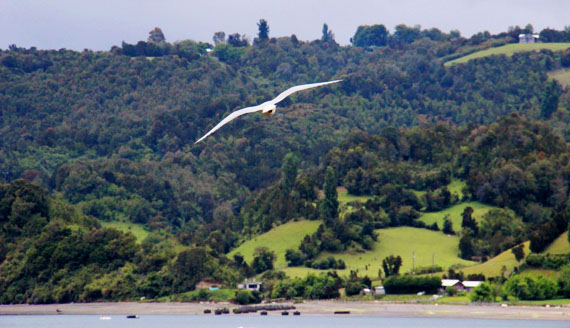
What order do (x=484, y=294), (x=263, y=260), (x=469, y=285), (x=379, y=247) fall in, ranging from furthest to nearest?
(x=379, y=247) → (x=263, y=260) → (x=469, y=285) → (x=484, y=294)

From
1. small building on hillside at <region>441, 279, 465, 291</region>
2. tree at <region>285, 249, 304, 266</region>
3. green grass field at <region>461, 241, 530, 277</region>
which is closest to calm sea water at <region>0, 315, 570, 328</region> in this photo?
small building on hillside at <region>441, 279, 465, 291</region>

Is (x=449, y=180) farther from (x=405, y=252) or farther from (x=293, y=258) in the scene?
(x=293, y=258)

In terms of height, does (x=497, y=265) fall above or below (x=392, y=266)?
below

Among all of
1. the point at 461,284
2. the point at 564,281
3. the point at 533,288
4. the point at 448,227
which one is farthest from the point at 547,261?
the point at 448,227

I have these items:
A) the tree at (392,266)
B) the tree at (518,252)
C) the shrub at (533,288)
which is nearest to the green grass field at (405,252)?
the tree at (392,266)

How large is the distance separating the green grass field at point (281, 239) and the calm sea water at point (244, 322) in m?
32.9

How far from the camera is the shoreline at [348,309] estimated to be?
9250 cm

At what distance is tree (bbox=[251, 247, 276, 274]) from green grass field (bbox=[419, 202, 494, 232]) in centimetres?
2402

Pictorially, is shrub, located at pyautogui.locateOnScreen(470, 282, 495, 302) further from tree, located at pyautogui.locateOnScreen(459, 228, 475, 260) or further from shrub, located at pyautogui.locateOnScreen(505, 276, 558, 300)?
tree, located at pyautogui.locateOnScreen(459, 228, 475, 260)

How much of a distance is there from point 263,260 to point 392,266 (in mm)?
16705

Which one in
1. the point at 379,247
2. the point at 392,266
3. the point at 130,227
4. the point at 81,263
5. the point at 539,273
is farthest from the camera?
the point at 130,227

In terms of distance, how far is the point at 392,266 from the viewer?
4983 inches

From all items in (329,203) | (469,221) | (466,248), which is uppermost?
(329,203)

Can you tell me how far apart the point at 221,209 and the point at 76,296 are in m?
62.7
